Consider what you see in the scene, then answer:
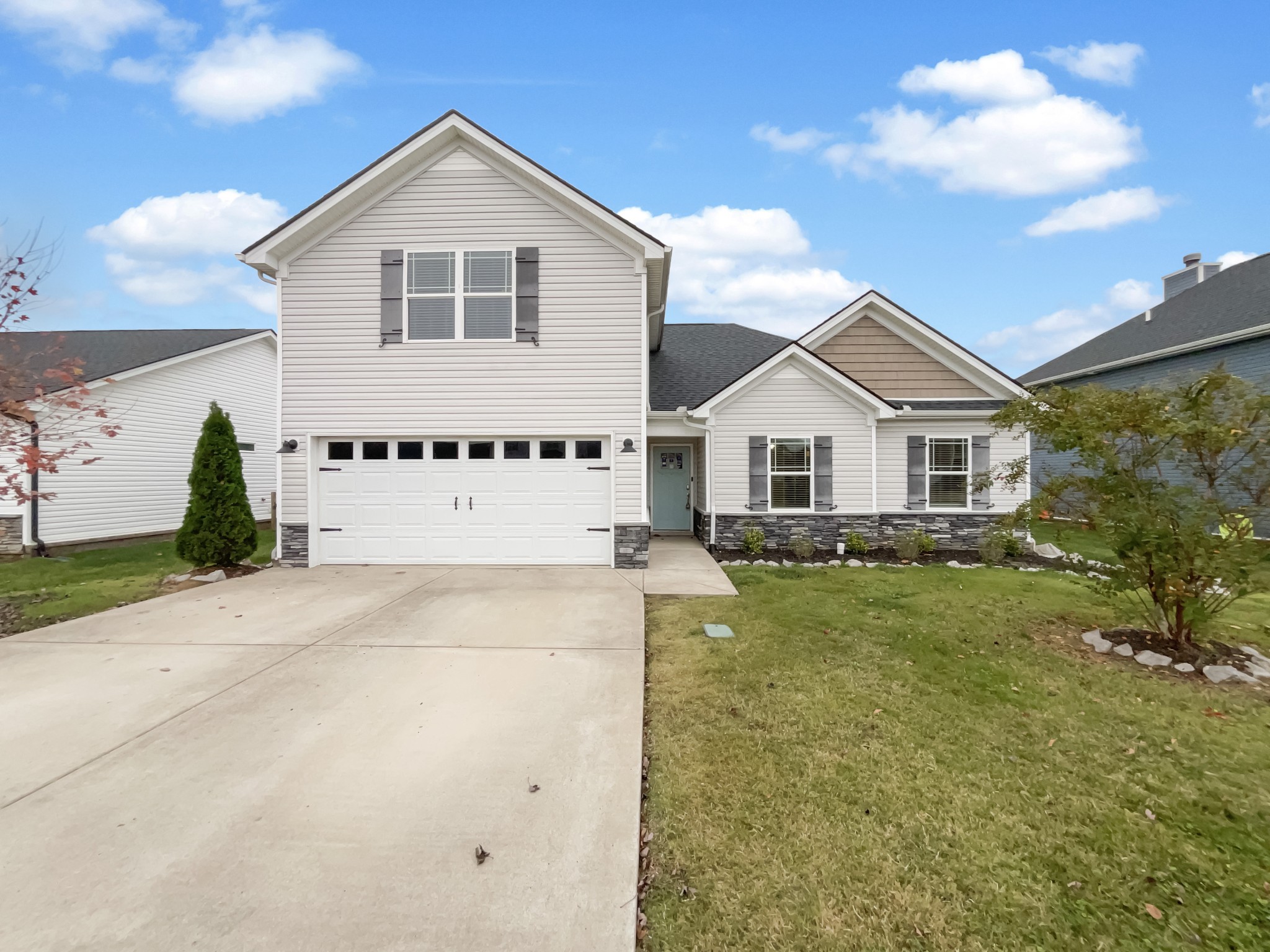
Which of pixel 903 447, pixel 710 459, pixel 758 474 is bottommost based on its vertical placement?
pixel 758 474

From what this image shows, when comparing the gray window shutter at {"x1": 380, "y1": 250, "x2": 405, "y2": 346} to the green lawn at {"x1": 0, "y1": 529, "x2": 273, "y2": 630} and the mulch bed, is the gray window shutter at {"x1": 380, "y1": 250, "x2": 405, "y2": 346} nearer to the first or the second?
the green lawn at {"x1": 0, "y1": 529, "x2": 273, "y2": 630}

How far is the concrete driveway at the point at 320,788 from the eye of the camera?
2.36 m

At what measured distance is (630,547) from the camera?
10047mm

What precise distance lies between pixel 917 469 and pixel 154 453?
17878 millimetres

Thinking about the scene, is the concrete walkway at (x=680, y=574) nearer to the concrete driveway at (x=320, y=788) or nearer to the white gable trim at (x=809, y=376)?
the concrete driveway at (x=320, y=788)

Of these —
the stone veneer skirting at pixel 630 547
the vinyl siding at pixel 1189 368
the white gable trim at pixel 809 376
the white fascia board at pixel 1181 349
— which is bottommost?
the stone veneer skirting at pixel 630 547

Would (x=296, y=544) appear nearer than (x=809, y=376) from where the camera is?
Yes

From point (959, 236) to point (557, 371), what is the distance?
14.7 meters

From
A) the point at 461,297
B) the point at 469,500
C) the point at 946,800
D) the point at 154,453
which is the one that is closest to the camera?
the point at 946,800

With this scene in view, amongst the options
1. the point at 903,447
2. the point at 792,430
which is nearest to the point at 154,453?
the point at 792,430

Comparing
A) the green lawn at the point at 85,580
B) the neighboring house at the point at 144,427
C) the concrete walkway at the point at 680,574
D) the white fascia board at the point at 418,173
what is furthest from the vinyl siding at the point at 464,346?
the neighboring house at the point at 144,427

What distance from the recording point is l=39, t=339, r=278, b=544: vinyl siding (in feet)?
42.2

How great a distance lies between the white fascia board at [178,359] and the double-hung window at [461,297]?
11.1 feet

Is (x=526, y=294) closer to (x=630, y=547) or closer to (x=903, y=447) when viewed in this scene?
(x=630, y=547)
